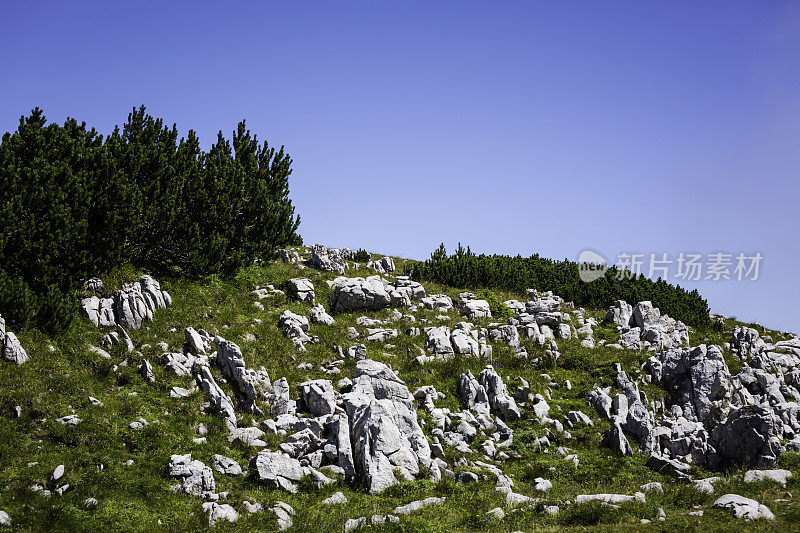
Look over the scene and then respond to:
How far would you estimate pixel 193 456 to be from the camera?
50.1 feet

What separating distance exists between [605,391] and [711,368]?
4.68m

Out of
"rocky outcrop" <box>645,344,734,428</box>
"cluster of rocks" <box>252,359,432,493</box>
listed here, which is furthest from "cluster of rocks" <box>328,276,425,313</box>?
"rocky outcrop" <box>645,344,734,428</box>

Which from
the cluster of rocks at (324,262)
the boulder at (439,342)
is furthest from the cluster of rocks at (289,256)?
the boulder at (439,342)

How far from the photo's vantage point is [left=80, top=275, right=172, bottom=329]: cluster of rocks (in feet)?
68.8

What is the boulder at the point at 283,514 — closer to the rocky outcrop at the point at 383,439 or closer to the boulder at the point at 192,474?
the boulder at the point at 192,474

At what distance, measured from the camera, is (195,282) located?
26.8 metres

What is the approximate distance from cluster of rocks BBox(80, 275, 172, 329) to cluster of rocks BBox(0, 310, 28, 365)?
10.8 feet

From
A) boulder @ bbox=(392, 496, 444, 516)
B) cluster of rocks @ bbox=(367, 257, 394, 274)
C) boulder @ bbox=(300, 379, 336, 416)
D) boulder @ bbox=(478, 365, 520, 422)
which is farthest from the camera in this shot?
cluster of rocks @ bbox=(367, 257, 394, 274)

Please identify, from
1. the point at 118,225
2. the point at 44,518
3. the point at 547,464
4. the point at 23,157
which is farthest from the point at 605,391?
the point at 23,157

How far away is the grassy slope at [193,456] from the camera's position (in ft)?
42.0

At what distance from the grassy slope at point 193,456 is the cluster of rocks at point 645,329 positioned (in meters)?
7.74

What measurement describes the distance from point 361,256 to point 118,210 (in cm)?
2049

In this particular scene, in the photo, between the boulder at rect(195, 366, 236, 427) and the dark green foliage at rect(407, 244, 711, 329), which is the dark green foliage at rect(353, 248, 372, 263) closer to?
the dark green foliage at rect(407, 244, 711, 329)

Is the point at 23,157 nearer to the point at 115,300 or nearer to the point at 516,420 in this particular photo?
the point at 115,300
